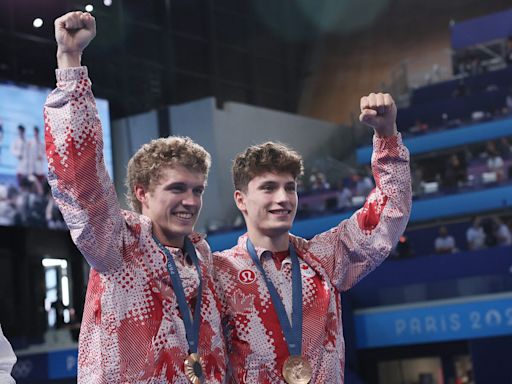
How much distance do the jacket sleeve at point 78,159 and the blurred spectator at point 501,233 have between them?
11.4 m

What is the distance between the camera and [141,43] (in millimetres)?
19938

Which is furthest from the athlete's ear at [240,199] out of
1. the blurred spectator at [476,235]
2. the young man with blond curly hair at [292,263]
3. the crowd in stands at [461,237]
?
the blurred spectator at [476,235]

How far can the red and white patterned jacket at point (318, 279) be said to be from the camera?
3.26m

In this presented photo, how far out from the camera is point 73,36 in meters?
2.75

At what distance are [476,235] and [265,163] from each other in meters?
11.1

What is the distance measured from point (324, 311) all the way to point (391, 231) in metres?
0.37

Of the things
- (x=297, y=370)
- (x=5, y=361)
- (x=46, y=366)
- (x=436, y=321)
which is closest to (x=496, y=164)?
(x=436, y=321)

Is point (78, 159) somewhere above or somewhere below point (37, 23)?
below

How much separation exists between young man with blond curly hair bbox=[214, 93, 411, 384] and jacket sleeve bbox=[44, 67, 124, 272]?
0.68m

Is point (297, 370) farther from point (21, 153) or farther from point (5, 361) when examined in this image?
point (21, 153)

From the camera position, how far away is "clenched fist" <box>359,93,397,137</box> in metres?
3.26

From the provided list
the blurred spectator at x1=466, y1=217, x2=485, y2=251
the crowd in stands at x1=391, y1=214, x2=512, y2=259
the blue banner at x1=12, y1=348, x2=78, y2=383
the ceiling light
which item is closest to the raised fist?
the blue banner at x1=12, y1=348, x2=78, y2=383

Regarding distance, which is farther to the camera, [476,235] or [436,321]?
[476,235]

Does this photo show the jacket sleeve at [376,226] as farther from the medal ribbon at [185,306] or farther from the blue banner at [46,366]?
the blue banner at [46,366]
